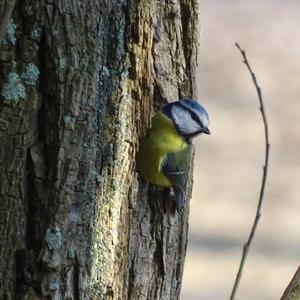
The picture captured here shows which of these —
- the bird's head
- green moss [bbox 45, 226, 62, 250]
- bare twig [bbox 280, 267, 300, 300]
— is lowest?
bare twig [bbox 280, 267, 300, 300]

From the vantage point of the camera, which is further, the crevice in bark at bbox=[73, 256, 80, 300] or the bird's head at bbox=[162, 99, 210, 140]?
the bird's head at bbox=[162, 99, 210, 140]

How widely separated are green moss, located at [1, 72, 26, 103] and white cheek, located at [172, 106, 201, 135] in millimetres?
598

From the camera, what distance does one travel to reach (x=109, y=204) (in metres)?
2.83

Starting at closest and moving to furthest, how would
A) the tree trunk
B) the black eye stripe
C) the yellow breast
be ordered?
the tree trunk → the yellow breast → the black eye stripe

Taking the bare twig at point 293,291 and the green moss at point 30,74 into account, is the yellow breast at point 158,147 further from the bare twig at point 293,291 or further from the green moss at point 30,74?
the bare twig at point 293,291

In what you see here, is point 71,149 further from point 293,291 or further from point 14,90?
point 293,291

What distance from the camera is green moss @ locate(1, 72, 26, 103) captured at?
8.65 feet

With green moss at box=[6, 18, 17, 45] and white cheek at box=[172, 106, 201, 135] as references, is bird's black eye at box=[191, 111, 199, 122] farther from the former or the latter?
green moss at box=[6, 18, 17, 45]

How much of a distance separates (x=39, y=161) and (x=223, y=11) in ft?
22.7

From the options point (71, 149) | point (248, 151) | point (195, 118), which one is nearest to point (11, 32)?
point (71, 149)

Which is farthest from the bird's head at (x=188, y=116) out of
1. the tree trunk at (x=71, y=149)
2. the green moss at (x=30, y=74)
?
the green moss at (x=30, y=74)

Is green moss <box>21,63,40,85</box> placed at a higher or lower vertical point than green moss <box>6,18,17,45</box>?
lower

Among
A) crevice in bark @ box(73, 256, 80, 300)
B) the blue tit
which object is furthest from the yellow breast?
crevice in bark @ box(73, 256, 80, 300)

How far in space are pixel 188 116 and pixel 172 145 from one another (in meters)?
0.16
